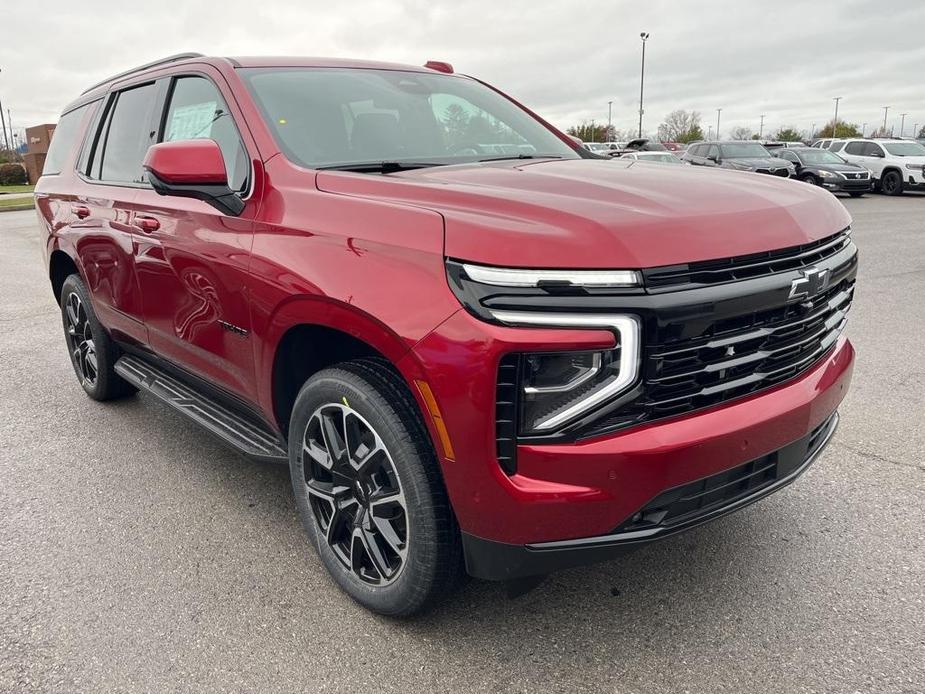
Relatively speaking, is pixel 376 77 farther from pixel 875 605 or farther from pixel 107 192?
pixel 875 605

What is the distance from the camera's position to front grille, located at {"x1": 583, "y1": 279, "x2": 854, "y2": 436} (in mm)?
1948

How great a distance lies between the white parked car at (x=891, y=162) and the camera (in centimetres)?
2239

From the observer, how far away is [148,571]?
2857 millimetres

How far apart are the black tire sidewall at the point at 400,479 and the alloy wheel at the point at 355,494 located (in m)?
0.03

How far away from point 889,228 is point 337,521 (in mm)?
14242

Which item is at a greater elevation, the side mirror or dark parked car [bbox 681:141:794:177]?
the side mirror

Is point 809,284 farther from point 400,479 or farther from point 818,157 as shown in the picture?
point 818,157

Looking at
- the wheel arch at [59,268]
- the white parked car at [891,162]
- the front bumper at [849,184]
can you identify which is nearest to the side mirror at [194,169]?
the wheel arch at [59,268]

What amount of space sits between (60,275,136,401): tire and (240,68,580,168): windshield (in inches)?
83.6

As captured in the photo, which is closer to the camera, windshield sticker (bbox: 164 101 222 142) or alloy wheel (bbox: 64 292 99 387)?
windshield sticker (bbox: 164 101 222 142)

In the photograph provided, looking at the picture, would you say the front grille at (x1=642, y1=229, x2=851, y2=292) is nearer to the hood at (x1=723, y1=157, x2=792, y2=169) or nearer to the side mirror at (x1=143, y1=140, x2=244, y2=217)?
the side mirror at (x1=143, y1=140, x2=244, y2=217)

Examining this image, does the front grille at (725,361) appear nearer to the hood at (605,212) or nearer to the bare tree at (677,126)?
the hood at (605,212)

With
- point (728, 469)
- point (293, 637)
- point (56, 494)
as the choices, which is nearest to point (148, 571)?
point (293, 637)

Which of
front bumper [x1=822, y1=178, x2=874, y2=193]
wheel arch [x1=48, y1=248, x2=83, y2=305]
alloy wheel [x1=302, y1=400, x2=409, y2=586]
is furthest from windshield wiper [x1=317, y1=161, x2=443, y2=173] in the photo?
front bumper [x1=822, y1=178, x2=874, y2=193]
